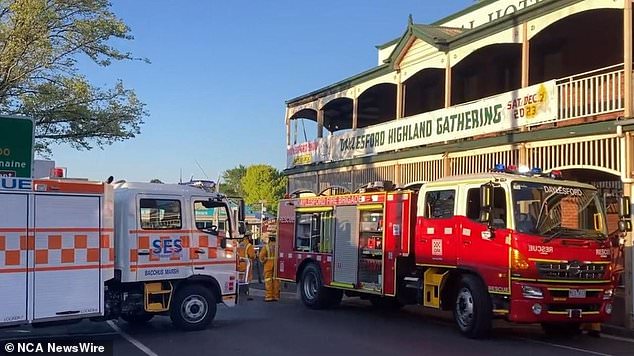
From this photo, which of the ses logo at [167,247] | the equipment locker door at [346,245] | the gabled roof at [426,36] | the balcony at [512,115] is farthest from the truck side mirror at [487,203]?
the gabled roof at [426,36]

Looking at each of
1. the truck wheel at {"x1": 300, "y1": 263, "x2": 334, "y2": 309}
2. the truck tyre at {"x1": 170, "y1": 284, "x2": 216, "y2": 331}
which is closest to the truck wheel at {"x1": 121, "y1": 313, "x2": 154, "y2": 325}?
the truck tyre at {"x1": 170, "y1": 284, "x2": 216, "y2": 331}

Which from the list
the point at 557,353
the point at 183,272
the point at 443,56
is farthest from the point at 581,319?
the point at 443,56

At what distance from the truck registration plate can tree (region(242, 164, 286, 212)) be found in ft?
246

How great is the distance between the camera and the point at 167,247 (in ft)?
39.1

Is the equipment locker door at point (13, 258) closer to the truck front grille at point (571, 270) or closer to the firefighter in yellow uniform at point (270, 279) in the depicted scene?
the truck front grille at point (571, 270)

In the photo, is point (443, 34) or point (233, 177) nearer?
point (443, 34)

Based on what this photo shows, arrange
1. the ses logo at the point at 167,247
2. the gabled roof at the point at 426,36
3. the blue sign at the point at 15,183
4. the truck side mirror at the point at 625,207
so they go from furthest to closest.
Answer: the gabled roof at the point at 426,36
the truck side mirror at the point at 625,207
the ses logo at the point at 167,247
the blue sign at the point at 15,183

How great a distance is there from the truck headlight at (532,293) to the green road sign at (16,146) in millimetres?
7757

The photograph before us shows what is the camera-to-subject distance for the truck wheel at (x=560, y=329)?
1218 centimetres

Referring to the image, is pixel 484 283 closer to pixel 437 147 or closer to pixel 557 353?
pixel 557 353

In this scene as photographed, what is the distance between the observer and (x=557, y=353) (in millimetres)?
10180

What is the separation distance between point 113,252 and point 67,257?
2.77 feet

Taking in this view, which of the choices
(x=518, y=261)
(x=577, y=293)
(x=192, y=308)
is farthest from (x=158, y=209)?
(x=577, y=293)

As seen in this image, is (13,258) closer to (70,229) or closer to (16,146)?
(70,229)
